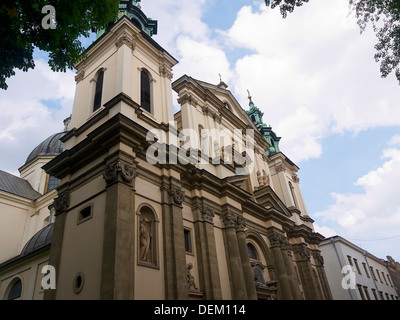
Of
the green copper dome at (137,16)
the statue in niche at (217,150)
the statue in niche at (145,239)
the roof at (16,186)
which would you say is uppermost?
the green copper dome at (137,16)

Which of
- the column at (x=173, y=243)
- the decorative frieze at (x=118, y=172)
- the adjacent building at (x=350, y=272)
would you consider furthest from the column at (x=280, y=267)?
the adjacent building at (x=350, y=272)

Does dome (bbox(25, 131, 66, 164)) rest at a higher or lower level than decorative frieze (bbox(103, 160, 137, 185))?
higher

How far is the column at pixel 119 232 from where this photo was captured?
8.70m

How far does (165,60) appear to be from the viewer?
16266mm

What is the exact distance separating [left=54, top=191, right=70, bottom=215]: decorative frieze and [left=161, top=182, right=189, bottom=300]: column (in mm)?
3572

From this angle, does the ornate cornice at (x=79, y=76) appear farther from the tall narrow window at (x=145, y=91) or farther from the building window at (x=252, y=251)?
the building window at (x=252, y=251)

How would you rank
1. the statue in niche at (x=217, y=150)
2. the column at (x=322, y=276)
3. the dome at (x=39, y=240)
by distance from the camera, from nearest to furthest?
the dome at (x=39, y=240)
the statue in niche at (x=217, y=150)
the column at (x=322, y=276)

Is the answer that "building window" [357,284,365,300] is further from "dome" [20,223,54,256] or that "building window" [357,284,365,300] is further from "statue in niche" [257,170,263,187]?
"dome" [20,223,54,256]

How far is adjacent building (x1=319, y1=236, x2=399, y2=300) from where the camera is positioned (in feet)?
96.4

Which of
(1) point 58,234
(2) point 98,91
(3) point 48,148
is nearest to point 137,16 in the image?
(2) point 98,91

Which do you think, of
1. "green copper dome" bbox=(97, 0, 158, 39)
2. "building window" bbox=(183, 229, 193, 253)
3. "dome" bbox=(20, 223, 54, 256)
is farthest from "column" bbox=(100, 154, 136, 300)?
"green copper dome" bbox=(97, 0, 158, 39)

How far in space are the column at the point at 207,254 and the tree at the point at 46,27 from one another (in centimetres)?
798

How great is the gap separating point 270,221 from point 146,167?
9687mm

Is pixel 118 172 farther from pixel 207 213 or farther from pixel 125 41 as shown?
pixel 125 41
